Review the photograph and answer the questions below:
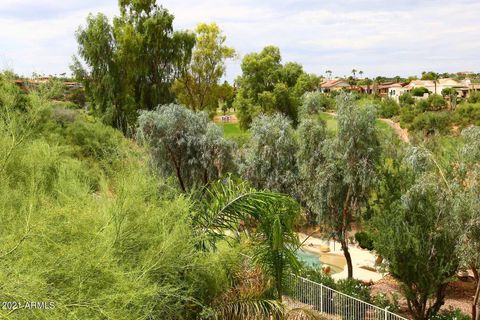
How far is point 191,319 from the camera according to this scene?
5.88 m

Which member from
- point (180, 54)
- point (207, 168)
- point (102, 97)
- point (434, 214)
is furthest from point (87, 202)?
point (180, 54)

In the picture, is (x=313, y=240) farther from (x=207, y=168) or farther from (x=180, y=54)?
(x=180, y=54)

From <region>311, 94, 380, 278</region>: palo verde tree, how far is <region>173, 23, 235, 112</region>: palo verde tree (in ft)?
77.5

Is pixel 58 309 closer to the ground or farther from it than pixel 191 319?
farther from it

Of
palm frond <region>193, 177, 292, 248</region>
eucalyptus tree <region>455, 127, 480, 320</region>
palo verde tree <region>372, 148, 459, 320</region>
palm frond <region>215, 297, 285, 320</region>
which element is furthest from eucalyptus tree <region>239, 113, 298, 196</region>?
palm frond <region>215, 297, 285, 320</region>

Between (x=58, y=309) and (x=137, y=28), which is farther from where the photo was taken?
(x=137, y=28)

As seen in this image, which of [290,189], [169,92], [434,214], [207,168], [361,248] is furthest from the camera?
[169,92]

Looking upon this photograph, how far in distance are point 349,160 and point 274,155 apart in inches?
187

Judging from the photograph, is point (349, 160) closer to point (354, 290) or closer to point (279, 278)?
point (354, 290)

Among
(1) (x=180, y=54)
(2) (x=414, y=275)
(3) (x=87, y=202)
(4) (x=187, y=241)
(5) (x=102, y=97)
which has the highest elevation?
(1) (x=180, y=54)

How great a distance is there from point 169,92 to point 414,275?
72.0ft

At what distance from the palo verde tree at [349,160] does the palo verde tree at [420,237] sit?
1.53 metres

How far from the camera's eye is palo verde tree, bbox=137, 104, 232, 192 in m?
19.5

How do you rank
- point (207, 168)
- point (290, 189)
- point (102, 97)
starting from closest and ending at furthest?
point (290, 189)
point (207, 168)
point (102, 97)
